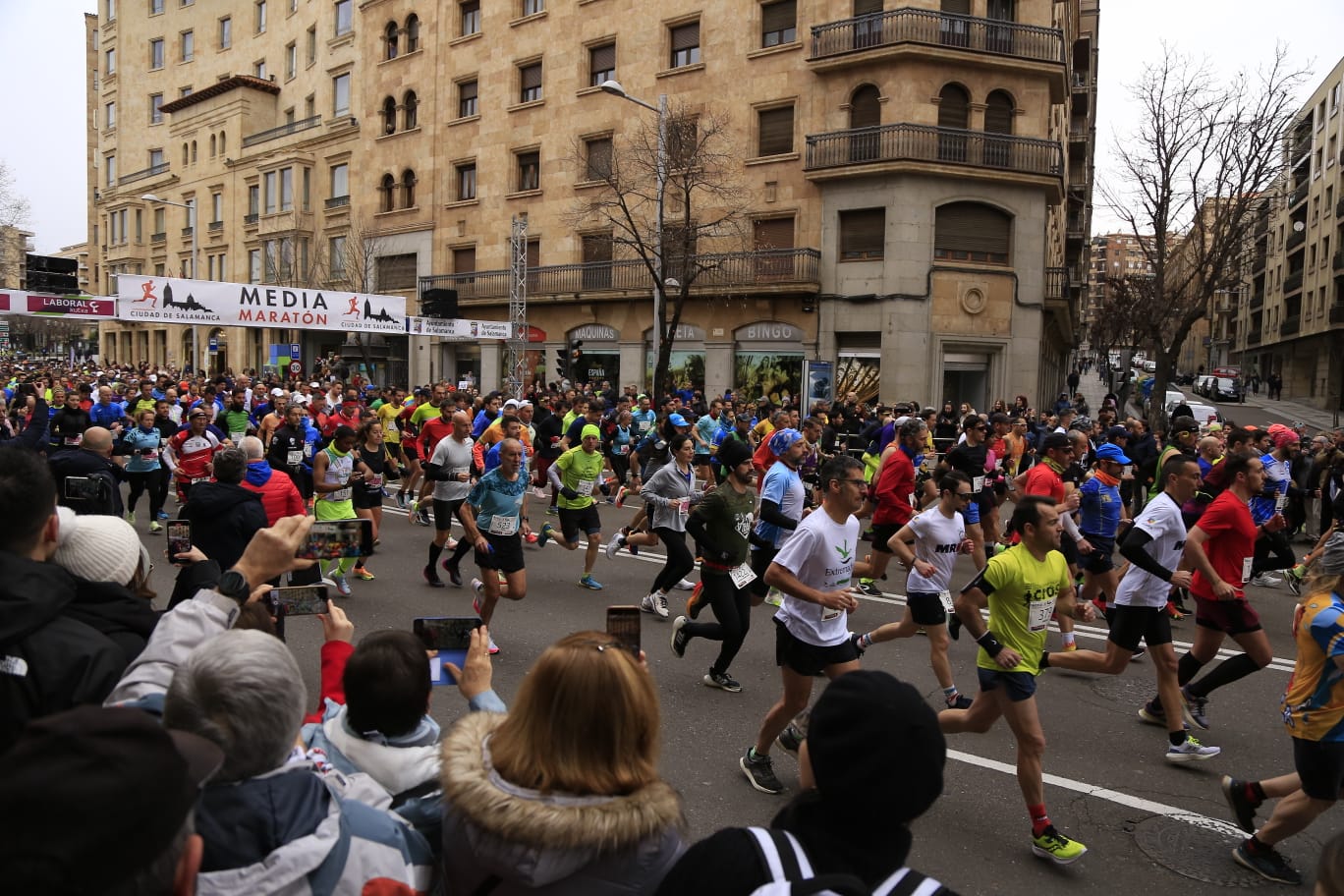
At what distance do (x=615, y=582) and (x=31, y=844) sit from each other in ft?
29.7

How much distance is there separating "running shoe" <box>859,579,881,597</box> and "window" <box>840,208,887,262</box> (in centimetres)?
1901

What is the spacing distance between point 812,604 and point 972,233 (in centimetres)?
2428

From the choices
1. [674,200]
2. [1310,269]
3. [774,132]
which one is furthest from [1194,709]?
[1310,269]

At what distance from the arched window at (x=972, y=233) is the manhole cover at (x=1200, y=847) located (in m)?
23.6

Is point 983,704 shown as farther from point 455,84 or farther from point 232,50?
point 232,50

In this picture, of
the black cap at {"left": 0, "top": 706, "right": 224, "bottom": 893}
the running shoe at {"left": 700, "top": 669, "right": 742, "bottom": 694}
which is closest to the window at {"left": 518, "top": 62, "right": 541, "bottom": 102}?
the running shoe at {"left": 700, "top": 669, "right": 742, "bottom": 694}

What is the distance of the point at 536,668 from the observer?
2.16 metres

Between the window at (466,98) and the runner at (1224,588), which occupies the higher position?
the window at (466,98)

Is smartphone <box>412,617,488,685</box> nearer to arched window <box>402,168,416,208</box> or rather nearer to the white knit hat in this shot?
the white knit hat

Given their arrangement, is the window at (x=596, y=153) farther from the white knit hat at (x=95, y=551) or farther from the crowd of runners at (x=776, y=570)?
the white knit hat at (x=95, y=551)

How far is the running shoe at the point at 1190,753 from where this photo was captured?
5.58 m

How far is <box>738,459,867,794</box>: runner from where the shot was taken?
502 cm

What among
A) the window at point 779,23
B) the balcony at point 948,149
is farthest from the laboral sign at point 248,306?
the window at point 779,23

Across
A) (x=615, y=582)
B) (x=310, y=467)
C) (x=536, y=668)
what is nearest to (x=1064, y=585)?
(x=536, y=668)
